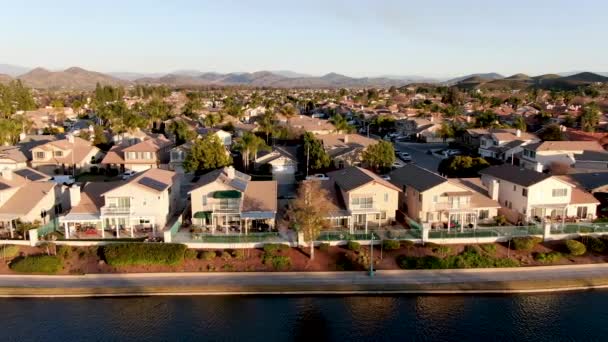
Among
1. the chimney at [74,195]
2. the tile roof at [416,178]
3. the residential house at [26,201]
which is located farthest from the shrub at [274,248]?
the residential house at [26,201]

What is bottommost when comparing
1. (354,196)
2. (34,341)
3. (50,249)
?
(34,341)

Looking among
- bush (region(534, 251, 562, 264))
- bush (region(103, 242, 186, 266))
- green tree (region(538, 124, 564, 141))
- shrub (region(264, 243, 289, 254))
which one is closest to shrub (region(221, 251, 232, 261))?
shrub (region(264, 243, 289, 254))

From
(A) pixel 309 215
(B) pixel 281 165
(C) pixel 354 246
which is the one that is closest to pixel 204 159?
(B) pixel 281 165

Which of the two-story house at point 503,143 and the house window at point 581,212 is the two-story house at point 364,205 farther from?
the two-story house at point 503,143

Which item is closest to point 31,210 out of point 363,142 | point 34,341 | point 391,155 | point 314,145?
point 34,341

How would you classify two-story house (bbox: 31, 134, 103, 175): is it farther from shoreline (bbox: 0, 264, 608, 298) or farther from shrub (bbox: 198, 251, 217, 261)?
shrub (bbox: 198, 251, 217, 261)

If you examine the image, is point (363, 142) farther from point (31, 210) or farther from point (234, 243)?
point (31, 210)
